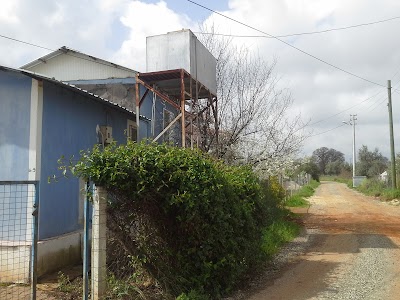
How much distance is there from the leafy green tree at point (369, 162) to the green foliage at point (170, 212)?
5444 cm

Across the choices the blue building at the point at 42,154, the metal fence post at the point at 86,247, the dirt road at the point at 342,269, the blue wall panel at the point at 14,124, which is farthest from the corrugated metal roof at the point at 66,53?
the metal fence post at the point at 86,247

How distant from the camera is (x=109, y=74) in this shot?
46.3 feet

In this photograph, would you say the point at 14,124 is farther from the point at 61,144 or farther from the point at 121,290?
the point at 121,290

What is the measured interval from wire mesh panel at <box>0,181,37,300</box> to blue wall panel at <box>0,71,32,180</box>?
33 centimetres

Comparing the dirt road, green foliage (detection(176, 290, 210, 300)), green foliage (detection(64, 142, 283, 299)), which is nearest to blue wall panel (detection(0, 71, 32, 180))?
green foliage (detection(64, 142, 283, 299))

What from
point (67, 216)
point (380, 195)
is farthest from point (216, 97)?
point (380, 195)

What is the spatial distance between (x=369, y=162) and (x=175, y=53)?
57853 millimetres

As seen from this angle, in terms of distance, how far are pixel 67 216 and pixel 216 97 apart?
23.1 ft

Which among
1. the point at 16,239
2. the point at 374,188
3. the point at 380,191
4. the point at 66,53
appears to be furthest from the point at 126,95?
the point at 374,188

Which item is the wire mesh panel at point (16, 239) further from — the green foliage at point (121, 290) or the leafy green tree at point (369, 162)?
the leafy green tree at point (369, 162)

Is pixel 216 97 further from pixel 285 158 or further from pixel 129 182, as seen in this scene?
pixel 129 182

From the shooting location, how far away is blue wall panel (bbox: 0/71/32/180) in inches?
281

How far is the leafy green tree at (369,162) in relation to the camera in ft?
185

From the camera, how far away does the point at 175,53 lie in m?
11.1
